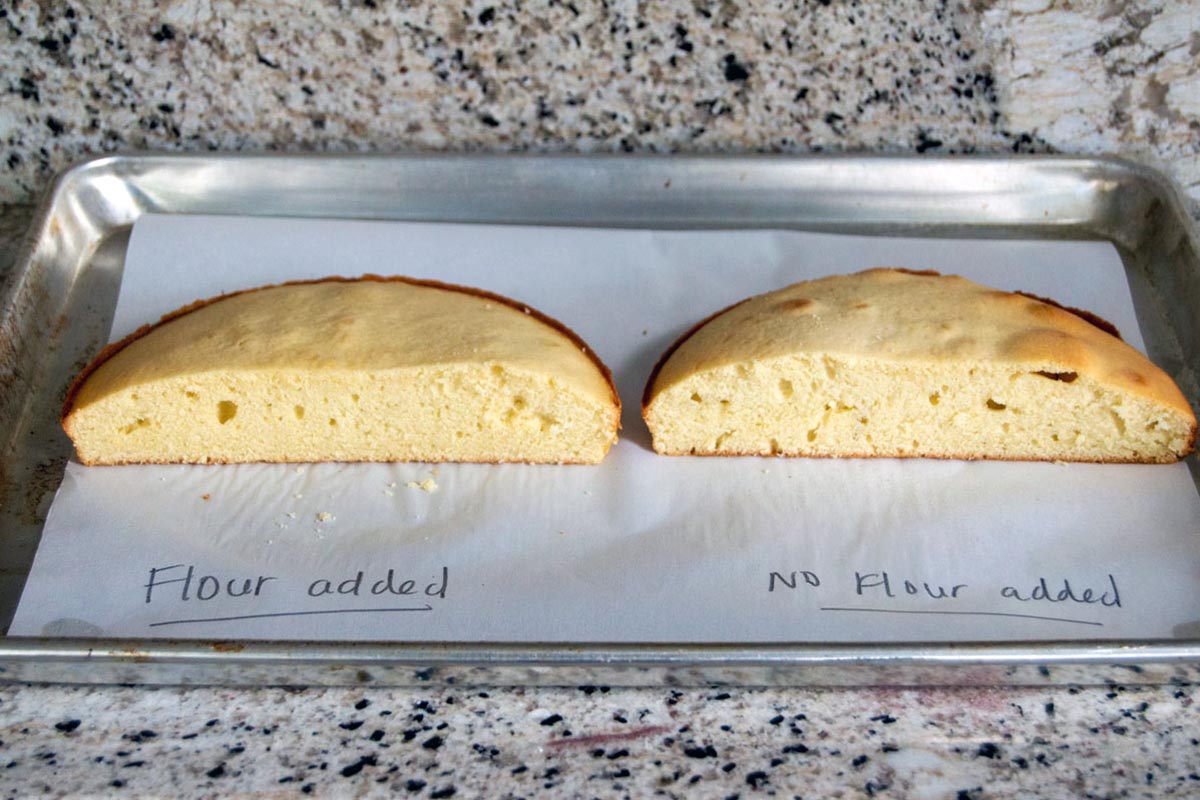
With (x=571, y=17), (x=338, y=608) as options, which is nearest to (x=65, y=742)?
(x=338, y=608)

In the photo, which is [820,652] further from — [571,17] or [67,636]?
[571,17]

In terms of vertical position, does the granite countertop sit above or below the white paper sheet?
above

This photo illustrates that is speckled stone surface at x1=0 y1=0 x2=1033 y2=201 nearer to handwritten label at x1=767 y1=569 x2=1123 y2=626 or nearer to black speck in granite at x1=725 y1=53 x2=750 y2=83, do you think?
black speck in granite at x1=725 y1=53 x2=750 y2=83

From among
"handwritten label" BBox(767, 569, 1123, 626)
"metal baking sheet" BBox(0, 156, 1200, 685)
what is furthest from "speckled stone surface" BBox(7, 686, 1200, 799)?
"metal baking sheet" BBox(0, 156, 1200, 685)

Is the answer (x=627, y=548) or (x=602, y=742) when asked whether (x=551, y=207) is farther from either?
(x=602, y=742)

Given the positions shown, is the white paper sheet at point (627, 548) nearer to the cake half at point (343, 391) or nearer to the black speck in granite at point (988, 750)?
the cake half at point (343, 391)

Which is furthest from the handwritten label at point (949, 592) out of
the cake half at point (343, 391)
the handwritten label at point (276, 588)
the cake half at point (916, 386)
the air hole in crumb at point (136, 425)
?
the air hole in crumb at point (136, 425)

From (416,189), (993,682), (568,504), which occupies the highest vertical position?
(416,189)

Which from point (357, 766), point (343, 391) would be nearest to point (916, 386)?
point (343, 391)
